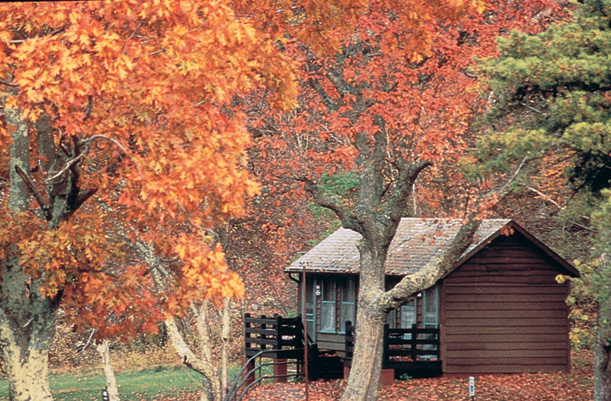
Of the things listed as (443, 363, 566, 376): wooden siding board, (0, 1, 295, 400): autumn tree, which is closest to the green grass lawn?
(443, 363, 566, 376): wooden siding board

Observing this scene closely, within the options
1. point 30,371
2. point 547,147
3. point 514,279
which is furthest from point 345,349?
point 30,371

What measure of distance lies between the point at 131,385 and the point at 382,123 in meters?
20.2

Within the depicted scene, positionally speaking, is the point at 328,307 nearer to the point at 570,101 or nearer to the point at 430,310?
the point at 430,310

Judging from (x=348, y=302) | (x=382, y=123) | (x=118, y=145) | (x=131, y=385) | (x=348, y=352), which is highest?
(x=382, y=123)

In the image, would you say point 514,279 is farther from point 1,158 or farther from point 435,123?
point 1,158

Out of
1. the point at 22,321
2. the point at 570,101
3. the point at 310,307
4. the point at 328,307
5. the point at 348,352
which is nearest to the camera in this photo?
the point at 22,321

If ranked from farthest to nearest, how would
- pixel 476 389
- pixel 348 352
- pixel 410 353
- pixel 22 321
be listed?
pixel 348 352 < pixel 410 353 < pixel 476 389 < pixel 22 321

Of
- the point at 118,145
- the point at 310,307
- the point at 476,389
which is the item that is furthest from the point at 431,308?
the point at 118,145

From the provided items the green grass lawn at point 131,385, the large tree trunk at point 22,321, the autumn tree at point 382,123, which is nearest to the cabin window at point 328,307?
the green grass lawn at point 131,385

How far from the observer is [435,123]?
20.1m

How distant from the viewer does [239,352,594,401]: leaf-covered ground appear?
2327 cm

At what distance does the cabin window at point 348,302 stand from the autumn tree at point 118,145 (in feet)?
50.5

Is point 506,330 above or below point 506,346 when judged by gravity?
above

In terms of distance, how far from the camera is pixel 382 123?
69.7 ft
